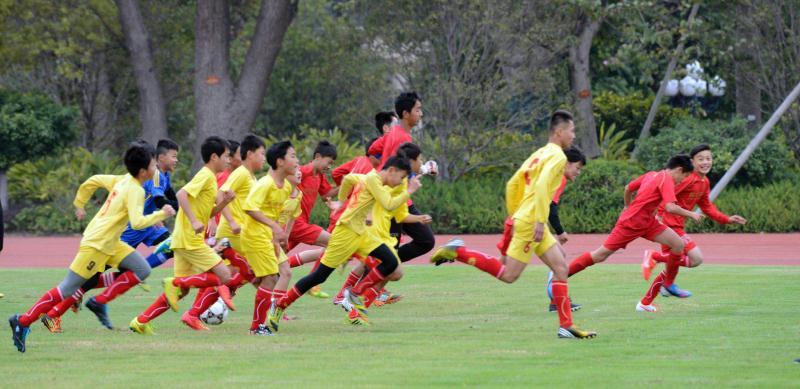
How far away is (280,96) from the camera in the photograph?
35594 mm

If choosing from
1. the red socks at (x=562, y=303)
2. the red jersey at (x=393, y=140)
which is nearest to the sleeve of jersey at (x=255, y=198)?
the red jersey at (x=393, y=140)

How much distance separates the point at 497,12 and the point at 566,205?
439cm

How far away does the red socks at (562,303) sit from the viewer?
32.9 feet

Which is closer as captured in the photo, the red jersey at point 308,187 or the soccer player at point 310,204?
the soccer player at point 310,204

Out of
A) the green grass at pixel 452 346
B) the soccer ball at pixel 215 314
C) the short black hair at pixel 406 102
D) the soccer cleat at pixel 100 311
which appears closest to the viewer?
the green grass at pixel 452 346

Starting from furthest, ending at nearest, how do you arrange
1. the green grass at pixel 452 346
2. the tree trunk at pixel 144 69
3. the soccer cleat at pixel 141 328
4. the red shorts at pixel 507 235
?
the tree trunk at pixel 144 69 < the soccer cleat at pixel 141 328 < the red shorts at pixel 507 235 < the green grass at pixel 452 346

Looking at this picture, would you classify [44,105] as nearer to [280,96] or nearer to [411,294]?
[280,96]

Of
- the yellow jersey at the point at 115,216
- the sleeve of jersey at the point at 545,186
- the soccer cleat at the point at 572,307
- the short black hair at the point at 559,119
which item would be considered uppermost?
the short black hair at the point at 559,119

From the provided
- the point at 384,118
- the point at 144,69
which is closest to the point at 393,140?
the point at 384,118

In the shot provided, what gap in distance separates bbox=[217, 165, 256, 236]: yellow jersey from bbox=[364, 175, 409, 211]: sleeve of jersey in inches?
50.0

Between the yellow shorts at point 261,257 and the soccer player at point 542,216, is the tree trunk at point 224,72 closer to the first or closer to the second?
the yellow shorts at point 261,257

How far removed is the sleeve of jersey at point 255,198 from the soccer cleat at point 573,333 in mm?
2825

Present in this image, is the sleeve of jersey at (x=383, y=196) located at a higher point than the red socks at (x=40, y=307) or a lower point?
higher

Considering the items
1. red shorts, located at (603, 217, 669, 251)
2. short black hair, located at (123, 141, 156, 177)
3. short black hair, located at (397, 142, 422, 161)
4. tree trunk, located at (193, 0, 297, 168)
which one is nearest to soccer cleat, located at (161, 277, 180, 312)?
short black hair, located at (123, 141, 156, 177)
